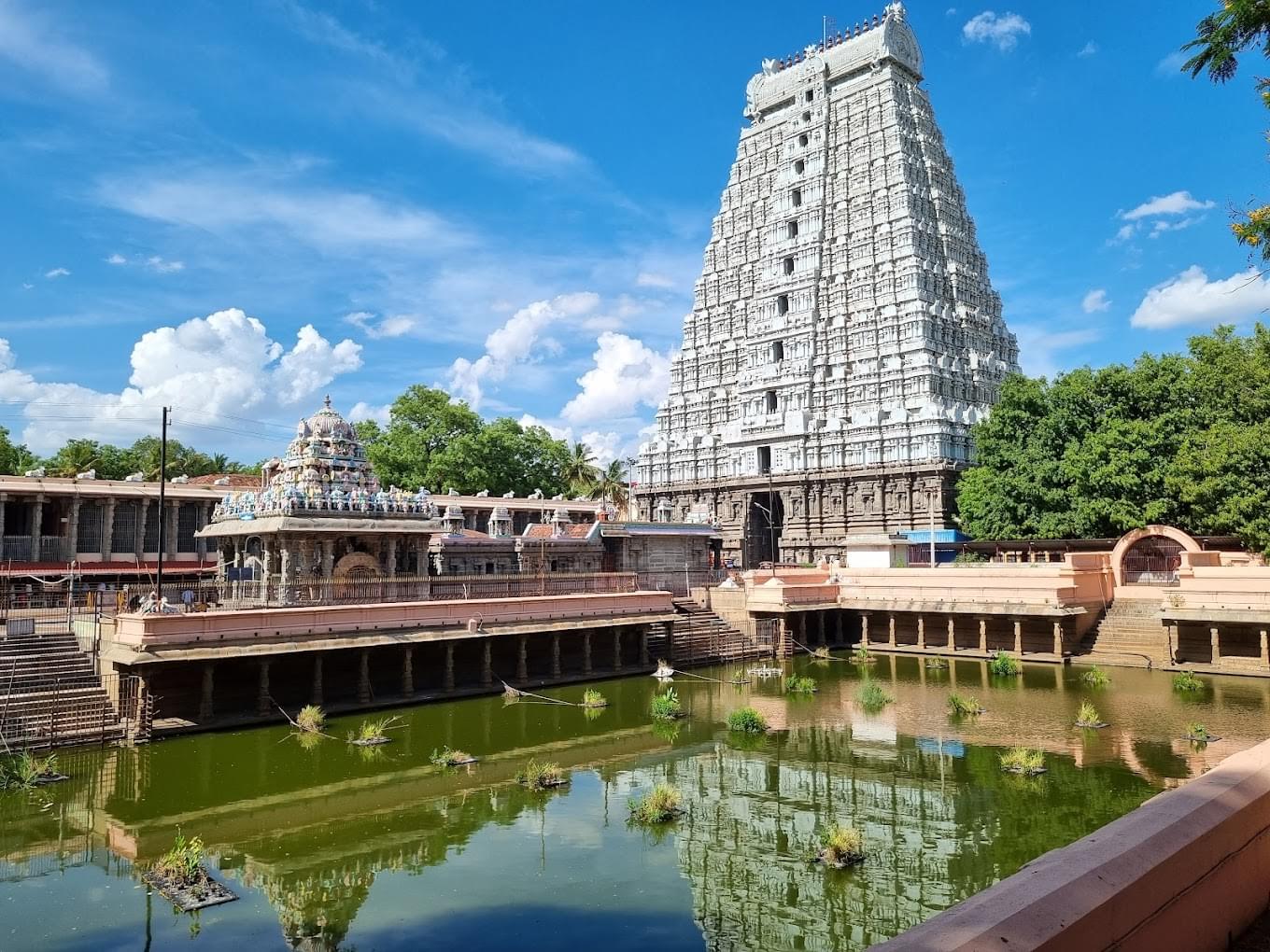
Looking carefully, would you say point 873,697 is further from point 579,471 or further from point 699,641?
point 579,471

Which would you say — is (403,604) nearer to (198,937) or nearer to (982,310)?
(198,937)

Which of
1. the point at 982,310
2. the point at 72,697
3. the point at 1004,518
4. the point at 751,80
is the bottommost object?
the point at 72,697

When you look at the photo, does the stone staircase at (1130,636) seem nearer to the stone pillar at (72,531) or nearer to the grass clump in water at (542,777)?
the grass clump in water at (542,777)

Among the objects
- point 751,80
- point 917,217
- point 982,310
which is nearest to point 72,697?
point 917,217

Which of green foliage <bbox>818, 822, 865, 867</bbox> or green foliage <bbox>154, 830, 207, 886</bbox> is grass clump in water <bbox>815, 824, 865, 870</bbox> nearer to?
green foliage <bbox>818, 822, 865, 867</bbox>

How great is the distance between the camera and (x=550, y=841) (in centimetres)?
1633

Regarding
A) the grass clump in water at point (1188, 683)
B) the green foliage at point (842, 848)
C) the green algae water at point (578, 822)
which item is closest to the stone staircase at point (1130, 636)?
the grass clump in water at point (1188, 683)

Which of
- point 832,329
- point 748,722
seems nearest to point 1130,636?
point 748,722

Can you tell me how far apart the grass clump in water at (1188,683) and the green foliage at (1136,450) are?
10.4 meters

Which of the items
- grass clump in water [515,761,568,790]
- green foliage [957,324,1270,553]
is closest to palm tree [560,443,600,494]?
green foliage [957,324,1270,553]

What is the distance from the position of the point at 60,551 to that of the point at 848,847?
1567 inches

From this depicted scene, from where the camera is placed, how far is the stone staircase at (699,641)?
117 ft

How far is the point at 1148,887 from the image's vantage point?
4695mm

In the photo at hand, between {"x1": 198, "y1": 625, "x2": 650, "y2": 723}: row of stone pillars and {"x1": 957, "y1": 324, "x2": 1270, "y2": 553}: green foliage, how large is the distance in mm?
23160
